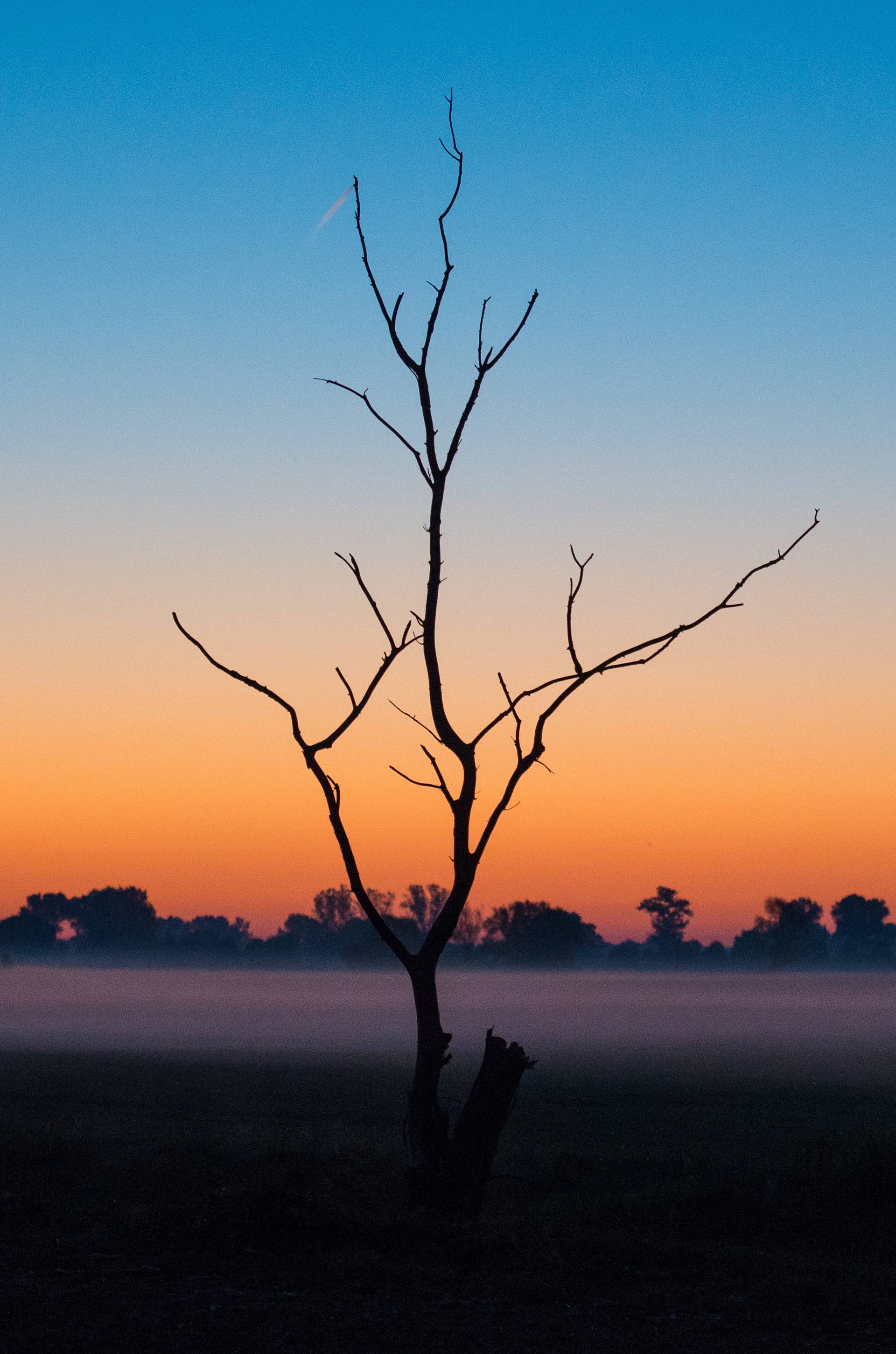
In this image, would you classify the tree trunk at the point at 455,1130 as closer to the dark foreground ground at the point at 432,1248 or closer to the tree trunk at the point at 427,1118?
the tree trunk at the point at 427,1118

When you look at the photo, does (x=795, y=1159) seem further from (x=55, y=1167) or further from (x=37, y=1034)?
(x=37, y=1034)

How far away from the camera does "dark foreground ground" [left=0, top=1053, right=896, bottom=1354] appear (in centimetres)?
712

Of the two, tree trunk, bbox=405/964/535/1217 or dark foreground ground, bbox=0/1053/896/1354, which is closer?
dark foreground ground, bbox=0/1053/896/1354

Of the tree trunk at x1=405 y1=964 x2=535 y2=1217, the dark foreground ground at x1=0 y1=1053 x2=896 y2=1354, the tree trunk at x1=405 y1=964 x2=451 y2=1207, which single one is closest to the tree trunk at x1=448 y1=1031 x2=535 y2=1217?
the tree trunk at x1=405 y1=964 x2=535 y2=1217

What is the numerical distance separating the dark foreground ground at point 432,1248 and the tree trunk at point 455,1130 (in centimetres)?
26

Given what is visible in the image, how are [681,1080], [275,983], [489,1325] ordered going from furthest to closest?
[275,983], [681,1080], [489,1325]

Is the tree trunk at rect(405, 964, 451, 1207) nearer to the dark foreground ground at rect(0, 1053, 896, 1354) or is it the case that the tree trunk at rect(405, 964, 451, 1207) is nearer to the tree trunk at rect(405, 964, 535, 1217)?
the tree trunk at rect(405, 964, 535, 1217)

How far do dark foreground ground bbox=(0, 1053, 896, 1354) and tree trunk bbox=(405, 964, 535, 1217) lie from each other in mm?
260

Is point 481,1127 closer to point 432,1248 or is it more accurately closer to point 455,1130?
point 455,1130

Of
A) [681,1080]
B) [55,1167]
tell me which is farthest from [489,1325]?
[681,1080]

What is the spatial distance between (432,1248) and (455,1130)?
3.20 feet

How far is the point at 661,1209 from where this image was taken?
12.1 metres

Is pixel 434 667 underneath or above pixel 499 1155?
above

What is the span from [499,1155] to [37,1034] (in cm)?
4873
